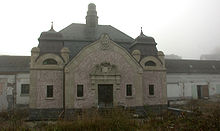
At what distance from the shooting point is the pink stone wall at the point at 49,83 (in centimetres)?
1820

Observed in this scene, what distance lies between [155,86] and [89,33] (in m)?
10.8

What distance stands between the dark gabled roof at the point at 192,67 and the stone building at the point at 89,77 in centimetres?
1025

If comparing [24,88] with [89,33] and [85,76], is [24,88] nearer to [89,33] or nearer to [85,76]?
[85,76]

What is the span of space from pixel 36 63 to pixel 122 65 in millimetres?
9011

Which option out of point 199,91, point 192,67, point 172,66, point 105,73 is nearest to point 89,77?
point 105,73

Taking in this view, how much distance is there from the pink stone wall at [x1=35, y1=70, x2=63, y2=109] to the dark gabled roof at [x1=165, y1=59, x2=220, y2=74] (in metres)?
18.0

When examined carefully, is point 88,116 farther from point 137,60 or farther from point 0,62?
point 0,62

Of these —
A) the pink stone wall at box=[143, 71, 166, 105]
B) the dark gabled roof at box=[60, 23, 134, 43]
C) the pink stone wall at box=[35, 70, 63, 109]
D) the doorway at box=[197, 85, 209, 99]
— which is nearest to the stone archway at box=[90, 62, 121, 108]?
the pink stone wall at box=[35, 70, 63, 109]

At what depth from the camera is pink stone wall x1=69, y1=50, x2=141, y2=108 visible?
18.4 m

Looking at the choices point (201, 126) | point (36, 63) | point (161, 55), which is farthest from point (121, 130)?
point (161, 55)

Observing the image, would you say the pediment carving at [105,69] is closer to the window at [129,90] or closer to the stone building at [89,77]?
the stone building at [89,77]

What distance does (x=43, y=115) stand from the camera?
17906 millimetres

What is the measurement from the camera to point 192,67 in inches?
1277

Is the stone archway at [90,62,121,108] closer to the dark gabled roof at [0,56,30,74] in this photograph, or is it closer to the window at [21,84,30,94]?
the window at [21,84,30,94]
